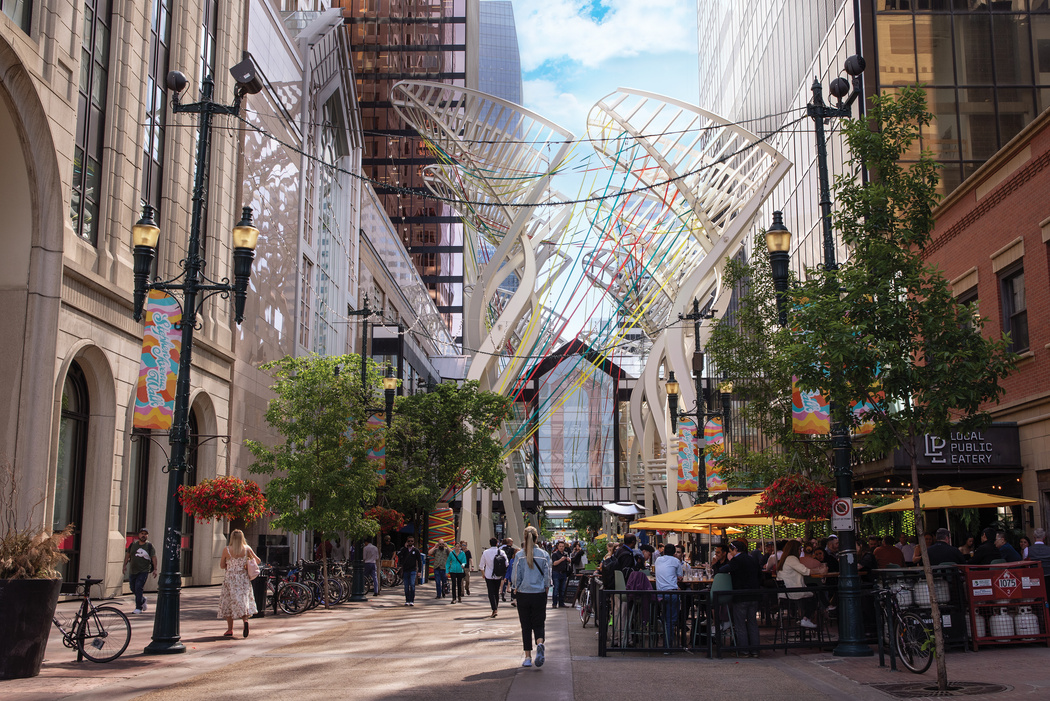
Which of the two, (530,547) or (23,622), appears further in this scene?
(530,547)

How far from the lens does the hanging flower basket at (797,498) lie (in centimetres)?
1758

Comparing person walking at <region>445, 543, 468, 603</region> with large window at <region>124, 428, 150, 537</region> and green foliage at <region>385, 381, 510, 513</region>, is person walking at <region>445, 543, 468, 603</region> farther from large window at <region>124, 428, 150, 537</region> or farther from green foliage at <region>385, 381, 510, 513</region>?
large window at <region>124, 428, 150, 537</region>

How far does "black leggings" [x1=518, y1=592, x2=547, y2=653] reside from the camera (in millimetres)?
12875

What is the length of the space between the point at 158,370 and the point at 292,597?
6.72 meters

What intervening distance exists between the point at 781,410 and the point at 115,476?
Answer: 16.0 meters

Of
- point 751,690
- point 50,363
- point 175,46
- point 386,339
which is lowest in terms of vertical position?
point 751,690

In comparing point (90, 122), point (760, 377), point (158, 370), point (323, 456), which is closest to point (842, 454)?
point (760, 377)

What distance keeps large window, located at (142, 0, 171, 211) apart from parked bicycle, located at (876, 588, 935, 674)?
21594mm

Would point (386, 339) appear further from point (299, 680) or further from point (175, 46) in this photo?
point (299, 680)

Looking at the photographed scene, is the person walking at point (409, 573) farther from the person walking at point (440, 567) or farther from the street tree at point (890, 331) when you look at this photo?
the street tree at point (890, 331)

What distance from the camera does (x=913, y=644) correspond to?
12.0 m

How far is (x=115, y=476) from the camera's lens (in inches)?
949

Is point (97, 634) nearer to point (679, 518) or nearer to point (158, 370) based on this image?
point (158, 370)

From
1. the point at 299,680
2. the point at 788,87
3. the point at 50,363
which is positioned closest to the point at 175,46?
the point at 50,363
